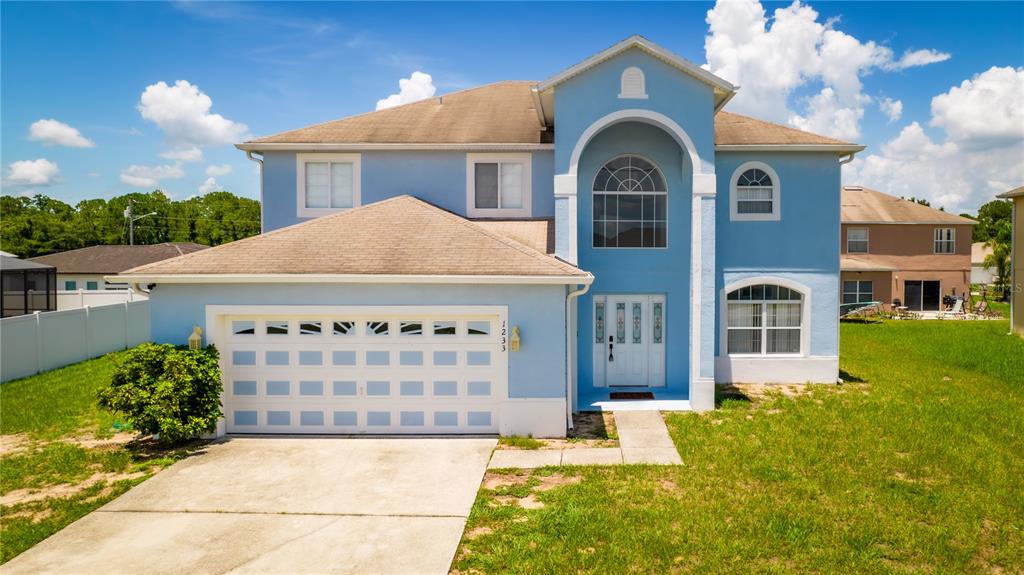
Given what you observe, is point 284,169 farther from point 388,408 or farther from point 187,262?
point 388,408

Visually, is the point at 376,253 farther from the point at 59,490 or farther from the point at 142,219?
the point at 142,219

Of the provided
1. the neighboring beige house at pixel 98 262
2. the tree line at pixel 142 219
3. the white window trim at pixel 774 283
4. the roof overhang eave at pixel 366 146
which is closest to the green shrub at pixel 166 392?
the roof overhang eave at pixel 366 146

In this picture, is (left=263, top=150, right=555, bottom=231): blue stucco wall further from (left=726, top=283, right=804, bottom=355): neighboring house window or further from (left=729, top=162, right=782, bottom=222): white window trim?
(left=726, top=283, right=804, bottom=355): neighboring house window

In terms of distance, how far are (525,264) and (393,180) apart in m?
5.44

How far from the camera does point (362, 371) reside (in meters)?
10.4

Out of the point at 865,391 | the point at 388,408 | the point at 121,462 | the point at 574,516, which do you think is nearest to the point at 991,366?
the point at 865,391

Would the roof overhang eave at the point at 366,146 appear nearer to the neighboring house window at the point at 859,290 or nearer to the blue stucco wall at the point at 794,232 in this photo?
the blue stucco wall at the point at 794,232

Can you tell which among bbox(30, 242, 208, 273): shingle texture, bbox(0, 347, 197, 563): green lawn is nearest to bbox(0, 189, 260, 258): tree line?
bbox(30, 242, 208, 273): shingle texture

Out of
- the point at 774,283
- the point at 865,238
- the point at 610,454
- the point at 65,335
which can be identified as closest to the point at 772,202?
the point at 774,283

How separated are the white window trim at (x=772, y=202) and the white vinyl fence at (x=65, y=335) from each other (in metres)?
17.8

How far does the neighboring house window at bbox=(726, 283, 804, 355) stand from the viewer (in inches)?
563

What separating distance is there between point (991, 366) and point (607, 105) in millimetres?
13419

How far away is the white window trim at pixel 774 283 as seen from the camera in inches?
555

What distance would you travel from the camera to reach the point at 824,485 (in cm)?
794
